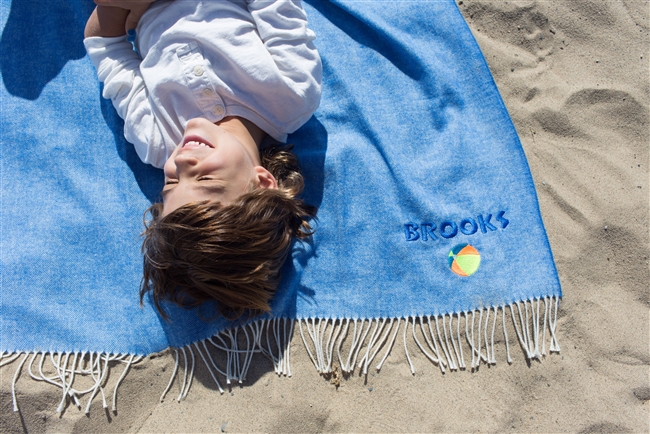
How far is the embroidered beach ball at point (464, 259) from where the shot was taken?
186 cm

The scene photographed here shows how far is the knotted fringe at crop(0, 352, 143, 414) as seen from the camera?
1791 mm

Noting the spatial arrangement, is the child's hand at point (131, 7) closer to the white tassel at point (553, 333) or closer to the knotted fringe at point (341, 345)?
the knotted fringe at point (341, 345)

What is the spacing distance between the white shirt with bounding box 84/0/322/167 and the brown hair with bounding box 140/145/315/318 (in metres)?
0.25

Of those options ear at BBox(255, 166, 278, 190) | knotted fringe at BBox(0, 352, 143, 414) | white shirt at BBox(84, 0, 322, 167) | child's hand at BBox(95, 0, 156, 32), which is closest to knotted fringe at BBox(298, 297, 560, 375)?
ear at BBox(255, 166, 278, 190)

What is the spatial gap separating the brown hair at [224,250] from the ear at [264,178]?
51mm

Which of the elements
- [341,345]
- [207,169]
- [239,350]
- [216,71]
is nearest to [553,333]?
[341,345]

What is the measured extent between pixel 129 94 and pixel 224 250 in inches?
31.7

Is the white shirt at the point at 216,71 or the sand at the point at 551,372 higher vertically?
the white shirt at the point at 216,71

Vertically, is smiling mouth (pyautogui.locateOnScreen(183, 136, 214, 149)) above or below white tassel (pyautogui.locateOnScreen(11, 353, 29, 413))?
above

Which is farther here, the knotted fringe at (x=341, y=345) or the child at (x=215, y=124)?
the knotted fringe at (x=341, y=345)

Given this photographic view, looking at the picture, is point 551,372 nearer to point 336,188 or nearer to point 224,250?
point 336,188

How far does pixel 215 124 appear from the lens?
1.77 metres

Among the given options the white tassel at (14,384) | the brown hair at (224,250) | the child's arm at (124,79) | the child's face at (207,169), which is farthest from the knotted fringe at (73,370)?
the child's arm at (124,79)

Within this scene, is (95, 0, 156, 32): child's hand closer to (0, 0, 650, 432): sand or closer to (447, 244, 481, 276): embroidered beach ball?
(0, 0, 650, 432): sand
